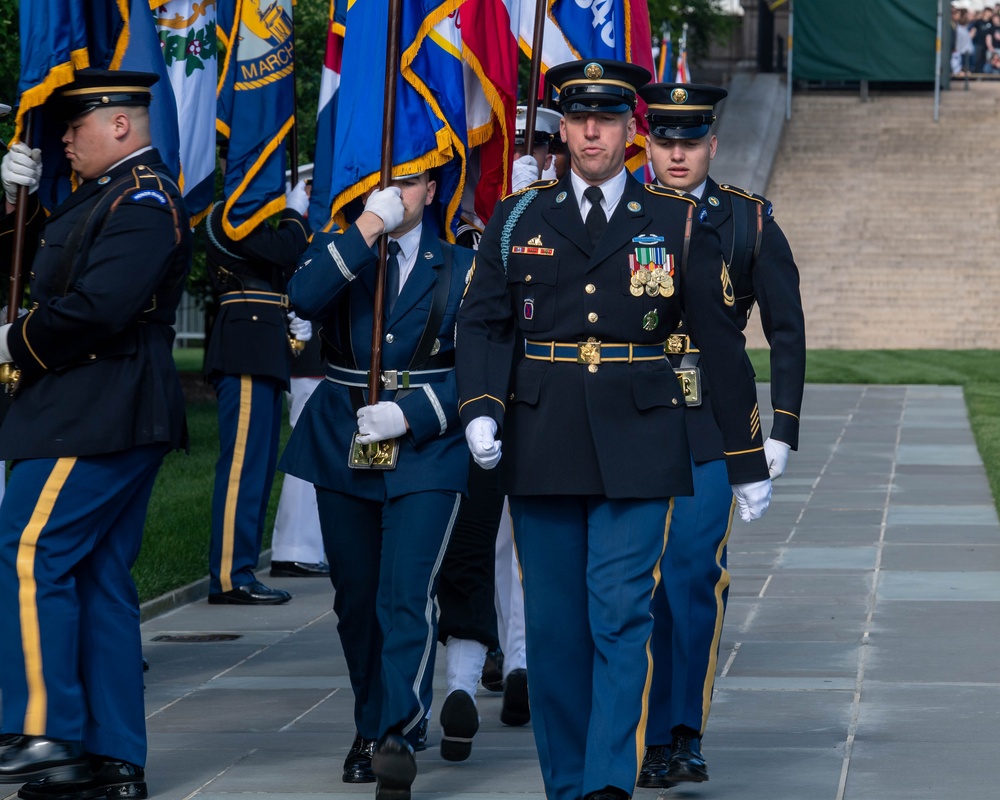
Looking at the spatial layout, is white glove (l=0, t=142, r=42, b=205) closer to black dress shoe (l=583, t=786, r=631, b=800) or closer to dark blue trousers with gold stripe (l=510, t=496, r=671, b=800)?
dark blue trousers with gold stripe (l=510, t=496, r=671, b=800)

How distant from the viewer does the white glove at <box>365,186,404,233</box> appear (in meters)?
5.71

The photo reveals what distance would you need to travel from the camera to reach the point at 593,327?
522 centimetres

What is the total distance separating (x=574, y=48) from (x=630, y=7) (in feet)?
1.29

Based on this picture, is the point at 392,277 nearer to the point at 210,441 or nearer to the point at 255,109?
the point at 255,109

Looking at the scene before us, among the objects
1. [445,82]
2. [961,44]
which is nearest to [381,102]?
[445,82]

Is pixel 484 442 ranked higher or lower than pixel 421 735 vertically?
higher

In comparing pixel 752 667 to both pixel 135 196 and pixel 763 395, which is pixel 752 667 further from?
pixel 763 395

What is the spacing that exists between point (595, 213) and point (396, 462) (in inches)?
38.2

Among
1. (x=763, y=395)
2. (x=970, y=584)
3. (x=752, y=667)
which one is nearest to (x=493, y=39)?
(x=752, y=667)

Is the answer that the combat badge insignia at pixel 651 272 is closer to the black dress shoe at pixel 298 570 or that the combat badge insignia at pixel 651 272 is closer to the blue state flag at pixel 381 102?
the blue state flag at pixel 381 102

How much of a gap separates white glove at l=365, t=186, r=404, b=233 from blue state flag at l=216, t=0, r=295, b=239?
11.7 ft

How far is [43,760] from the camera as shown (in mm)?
5477

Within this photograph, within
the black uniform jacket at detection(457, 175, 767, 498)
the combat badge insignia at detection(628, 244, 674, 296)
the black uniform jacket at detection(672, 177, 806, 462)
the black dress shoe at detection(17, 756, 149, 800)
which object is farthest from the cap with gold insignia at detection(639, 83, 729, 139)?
the black dress shoe at detection(17, 756, 149, 800)

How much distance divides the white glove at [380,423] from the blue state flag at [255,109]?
3.83 m
